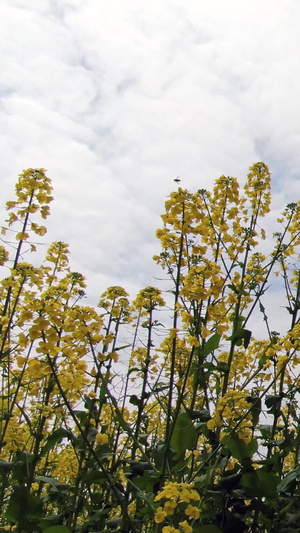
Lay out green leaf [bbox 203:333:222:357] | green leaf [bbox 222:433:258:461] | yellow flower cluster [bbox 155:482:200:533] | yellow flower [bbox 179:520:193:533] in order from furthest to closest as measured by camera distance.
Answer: green leaf [bbox 203:333:222:357]
green leaf [bbox 222:433:258:461]
yellow flower [bbox 179:520:193:533]
yellow flower cluster [bbox 155:482:200:533]

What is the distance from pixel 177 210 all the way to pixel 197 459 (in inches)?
74.8

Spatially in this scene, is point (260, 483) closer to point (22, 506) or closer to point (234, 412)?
point (234, 412)

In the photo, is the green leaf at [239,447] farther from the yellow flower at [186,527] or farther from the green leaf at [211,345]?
the green leaf at [211,345]

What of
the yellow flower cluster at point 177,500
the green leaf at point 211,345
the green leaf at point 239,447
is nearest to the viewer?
the yellow flower cluster at point 177,500

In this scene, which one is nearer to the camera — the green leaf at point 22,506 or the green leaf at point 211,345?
the green leaf at point 22,506

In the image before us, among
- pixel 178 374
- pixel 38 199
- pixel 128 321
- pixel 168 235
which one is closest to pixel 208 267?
pixel 168 235

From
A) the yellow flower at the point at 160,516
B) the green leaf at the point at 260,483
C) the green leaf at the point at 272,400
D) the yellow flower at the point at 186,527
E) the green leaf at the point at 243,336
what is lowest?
the yellow flower at the point at 186,527

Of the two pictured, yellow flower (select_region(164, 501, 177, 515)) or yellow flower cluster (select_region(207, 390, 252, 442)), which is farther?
yellow flower cluster (select_region(207, 390, 252, 442))

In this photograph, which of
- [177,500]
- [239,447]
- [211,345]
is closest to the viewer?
[177,500]

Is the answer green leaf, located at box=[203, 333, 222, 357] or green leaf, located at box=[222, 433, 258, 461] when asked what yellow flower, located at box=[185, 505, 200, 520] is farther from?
green leaf, located at box=[203, 333, 222, 357]

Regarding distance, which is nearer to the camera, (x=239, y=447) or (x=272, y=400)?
(x=239, y=447)

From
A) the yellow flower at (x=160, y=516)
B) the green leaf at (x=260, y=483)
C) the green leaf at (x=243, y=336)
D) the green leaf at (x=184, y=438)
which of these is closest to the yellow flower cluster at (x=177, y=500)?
the yellow flower at (x=160, y=516)

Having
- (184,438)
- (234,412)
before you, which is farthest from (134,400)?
(234,412)

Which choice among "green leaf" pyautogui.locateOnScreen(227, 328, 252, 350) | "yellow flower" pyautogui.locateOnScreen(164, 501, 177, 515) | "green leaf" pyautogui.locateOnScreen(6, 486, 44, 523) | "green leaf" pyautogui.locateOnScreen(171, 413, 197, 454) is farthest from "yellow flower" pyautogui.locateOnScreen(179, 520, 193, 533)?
"green leaf" pyautogui.locateOnScreen(227, 328, 252, 350)
